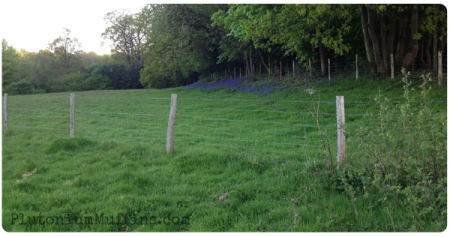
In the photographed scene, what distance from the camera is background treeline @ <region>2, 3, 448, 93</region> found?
1484cm

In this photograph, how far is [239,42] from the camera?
2583 centimetres

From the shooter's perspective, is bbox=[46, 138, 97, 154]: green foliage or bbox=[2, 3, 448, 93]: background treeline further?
bbox=[2, 3, 448, 93]: background treeline

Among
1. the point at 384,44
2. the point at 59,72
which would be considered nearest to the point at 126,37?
the point at 59,72

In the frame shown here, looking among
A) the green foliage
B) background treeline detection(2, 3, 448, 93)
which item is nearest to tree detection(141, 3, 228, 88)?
background treeline detection(2, 3, 448, 93)

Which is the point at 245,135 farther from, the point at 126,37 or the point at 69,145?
the point at 126,37

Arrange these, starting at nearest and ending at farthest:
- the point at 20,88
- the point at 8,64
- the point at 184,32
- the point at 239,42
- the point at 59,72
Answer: the point at 184,32
the point at 239,42
the point at 20,88
the point at 8,64
the point at 59,72

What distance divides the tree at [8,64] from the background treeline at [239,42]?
17 centimetres

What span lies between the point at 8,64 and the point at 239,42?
145 ft

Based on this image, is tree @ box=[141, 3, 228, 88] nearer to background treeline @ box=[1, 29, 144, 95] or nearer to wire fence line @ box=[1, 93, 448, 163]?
wire fence line @ box=[1, 93, 448, 163]

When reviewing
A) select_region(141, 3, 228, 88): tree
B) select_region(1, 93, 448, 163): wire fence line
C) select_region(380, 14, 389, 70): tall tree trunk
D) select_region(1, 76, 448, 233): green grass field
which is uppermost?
select_region(141, 3, 228, 88): tree

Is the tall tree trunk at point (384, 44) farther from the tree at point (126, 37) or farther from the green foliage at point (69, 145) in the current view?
the tree at point (126, 37)

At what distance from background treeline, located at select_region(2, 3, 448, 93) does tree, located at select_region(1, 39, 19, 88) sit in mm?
170

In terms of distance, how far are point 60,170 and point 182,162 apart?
260 centimetres

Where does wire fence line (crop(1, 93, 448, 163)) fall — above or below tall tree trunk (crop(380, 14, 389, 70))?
below
